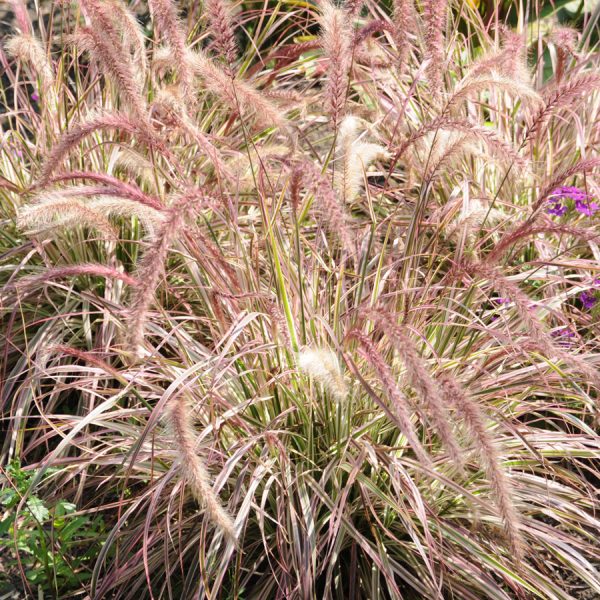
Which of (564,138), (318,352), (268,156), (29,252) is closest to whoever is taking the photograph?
(318,352)

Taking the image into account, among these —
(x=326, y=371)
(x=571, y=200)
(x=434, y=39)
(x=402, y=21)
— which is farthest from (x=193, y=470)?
(x=571, y=200)

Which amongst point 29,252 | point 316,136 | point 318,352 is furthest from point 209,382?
point 316,136

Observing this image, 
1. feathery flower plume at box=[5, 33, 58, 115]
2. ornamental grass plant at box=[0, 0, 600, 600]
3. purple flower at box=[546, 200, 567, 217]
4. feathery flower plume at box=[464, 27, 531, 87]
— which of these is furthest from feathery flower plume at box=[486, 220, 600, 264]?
feathery flower plume at box=[5, 33, 58, 115]

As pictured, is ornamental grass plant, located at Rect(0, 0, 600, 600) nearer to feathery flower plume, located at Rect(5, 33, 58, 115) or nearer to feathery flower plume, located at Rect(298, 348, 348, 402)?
feathery flower plume, located at Rect(298, 348, 348, 402)

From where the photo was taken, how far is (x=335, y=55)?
103 inches

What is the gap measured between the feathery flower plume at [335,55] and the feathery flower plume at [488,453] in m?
1.02

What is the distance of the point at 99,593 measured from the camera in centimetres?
255

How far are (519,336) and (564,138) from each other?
1.87 metres

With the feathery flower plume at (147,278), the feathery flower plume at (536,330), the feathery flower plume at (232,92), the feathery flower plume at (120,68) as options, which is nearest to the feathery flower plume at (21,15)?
the feathery flower plume at (120,68)

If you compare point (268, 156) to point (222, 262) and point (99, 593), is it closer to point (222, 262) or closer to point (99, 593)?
point (222, 262)

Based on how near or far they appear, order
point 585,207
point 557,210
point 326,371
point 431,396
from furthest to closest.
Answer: point 557,210, point 585,207, point 326,371, point 431,396

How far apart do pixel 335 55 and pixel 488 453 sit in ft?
4.24

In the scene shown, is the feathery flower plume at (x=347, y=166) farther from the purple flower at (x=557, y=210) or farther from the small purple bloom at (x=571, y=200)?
the purple flower at (x=557, y=210)

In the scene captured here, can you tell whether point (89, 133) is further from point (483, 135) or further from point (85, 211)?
point (483, 135)
